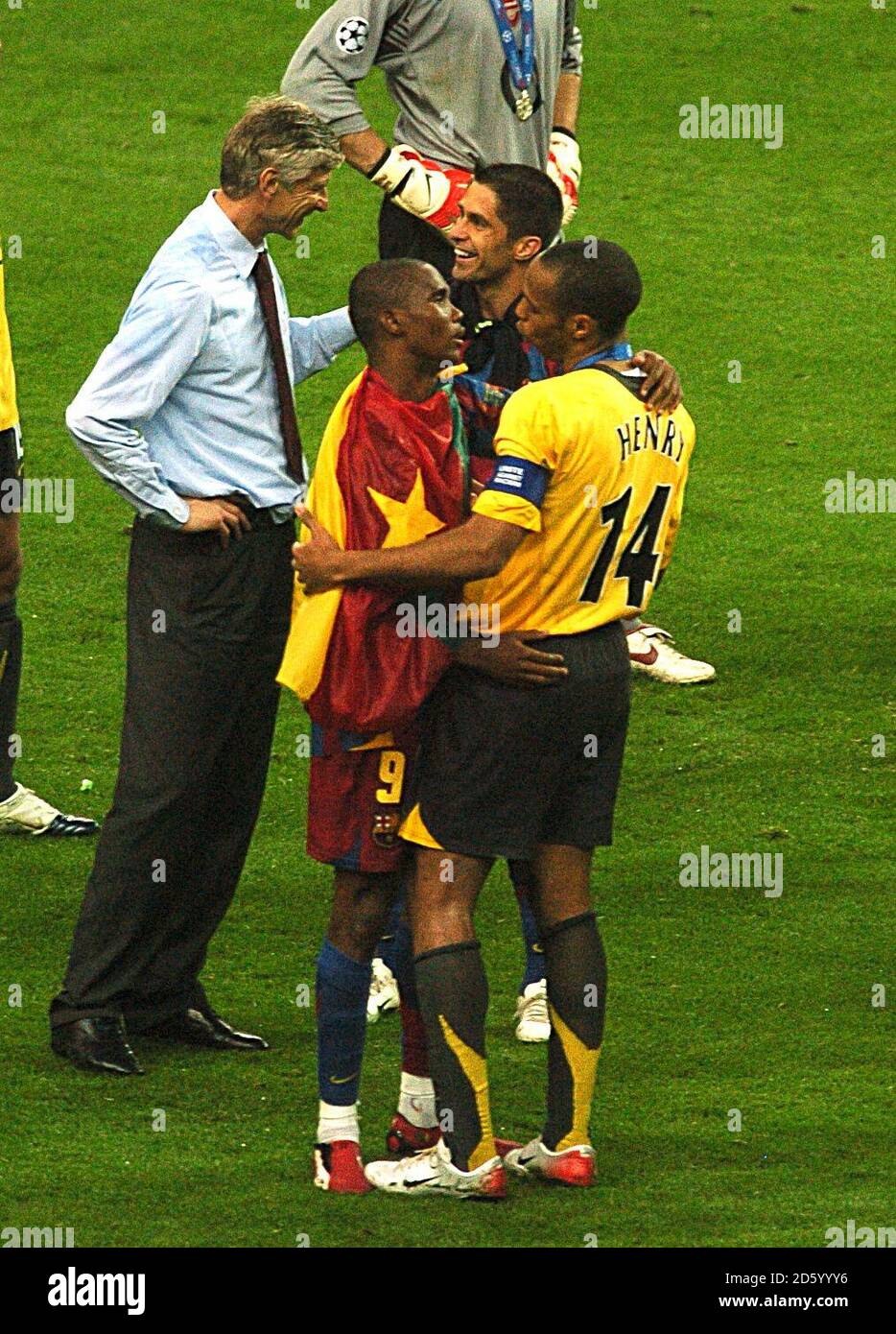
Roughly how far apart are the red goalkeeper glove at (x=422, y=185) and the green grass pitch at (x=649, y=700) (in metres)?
1.60

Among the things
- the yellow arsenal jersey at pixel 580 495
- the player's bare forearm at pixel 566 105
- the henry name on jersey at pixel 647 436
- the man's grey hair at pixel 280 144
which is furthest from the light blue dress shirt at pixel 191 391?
the player's bare forearm at pixel 566 105

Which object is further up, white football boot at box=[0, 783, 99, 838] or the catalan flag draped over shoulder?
the catalan flag draped over shoulder

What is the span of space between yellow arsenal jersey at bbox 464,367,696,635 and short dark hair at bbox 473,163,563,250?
507 millimetres

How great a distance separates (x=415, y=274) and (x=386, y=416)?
26cm


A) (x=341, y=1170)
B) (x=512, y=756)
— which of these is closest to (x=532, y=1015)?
(x=341, y=1170)

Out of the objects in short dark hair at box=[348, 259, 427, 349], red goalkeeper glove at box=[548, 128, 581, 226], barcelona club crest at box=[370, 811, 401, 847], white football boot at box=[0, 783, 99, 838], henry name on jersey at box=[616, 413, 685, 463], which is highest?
red goalkeeper glove at box=[548, 128, 581, 226]

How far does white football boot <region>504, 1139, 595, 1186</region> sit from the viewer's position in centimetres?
434

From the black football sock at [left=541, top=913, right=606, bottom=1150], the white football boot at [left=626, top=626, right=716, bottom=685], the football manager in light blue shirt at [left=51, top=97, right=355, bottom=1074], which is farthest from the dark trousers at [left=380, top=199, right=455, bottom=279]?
the black football sock at [left=541, top=913, right=606, bottom=1150]

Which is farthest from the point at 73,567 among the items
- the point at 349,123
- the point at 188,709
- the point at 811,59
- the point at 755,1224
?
the point at 811,59

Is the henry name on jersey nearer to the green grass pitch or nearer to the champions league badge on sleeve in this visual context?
the green grass pitch

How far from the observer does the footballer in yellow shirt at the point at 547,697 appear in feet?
13.5

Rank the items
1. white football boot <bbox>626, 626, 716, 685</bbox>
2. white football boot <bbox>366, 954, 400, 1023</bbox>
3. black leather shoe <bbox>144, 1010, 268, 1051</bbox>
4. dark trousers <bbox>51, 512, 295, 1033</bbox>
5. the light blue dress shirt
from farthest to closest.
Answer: white football boot <bbox>626, 626, 716, 685</bbox>
white football boot <bbox>366, 954, 400, 1023</bbox>
black leather shoe <bbox>144, 1010, 268, 1051</bbox>
dark trousers <bbox>51, 512, 295, 1033</bbox>
the light blue dress shirt

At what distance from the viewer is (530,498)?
4.08 metres

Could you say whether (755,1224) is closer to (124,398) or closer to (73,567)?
(124,398)
